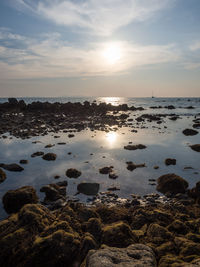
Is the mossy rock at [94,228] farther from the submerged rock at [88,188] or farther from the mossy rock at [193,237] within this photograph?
the submerged rock at [88,188]

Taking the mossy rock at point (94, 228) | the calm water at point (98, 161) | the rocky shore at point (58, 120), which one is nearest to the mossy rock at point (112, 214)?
the mossy rock at point (94, 228)

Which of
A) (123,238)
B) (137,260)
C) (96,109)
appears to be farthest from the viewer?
(96,109)

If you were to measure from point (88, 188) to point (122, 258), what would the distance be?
16.4 ft

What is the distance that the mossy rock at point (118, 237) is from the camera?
14.7 ft

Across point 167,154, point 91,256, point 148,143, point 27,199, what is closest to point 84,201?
point 27,199

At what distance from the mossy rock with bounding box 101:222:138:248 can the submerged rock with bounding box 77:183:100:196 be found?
3.42 metres

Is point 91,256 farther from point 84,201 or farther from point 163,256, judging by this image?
point 84,201

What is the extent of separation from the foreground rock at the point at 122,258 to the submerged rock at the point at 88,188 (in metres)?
4.47

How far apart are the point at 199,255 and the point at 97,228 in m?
2.55

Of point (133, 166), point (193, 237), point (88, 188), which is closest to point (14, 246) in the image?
point (88, 188)

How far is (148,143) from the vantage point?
17469 millimetres

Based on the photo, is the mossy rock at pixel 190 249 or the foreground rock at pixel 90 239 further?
the mossy rock at pixel 190 249

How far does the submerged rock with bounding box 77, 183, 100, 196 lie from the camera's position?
823cm

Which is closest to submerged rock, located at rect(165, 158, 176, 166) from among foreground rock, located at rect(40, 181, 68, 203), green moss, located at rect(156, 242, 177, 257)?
foreground rock, located at rect(40, 181, 68, 203)
